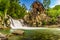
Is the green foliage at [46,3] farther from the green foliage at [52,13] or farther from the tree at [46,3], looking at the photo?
the green foliage at [52,13]

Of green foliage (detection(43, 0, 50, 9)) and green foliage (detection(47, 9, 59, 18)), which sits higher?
green foliage (detection(43, 0, 50, 9))

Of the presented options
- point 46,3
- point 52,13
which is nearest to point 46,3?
point 46,3

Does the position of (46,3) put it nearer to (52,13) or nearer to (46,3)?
(46,3)

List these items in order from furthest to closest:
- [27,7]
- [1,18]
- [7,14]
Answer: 1. [27,7]
2. [7,14]
3. [1,18]

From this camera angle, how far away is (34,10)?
2697 centimetres

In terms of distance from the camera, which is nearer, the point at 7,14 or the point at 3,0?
the point at 3,0

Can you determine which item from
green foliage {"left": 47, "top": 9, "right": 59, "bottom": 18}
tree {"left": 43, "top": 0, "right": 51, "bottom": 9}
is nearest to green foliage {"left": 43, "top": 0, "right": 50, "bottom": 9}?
tree {"left": 43, "top": 0, "right": 51, "bottom": 9}

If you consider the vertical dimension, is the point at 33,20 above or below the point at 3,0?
below

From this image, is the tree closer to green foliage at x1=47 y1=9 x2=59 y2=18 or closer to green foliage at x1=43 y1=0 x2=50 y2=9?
green foliage at x1=43 y1=0 x2=50 y2=9

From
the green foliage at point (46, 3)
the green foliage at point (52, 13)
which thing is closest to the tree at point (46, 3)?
the green foliage at point (46, 3)

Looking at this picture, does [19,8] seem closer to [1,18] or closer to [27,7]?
[27,7]

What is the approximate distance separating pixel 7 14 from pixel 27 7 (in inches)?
124

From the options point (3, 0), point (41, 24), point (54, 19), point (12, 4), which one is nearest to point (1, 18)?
point (3, 0)

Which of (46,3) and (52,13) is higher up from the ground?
(46,3)
